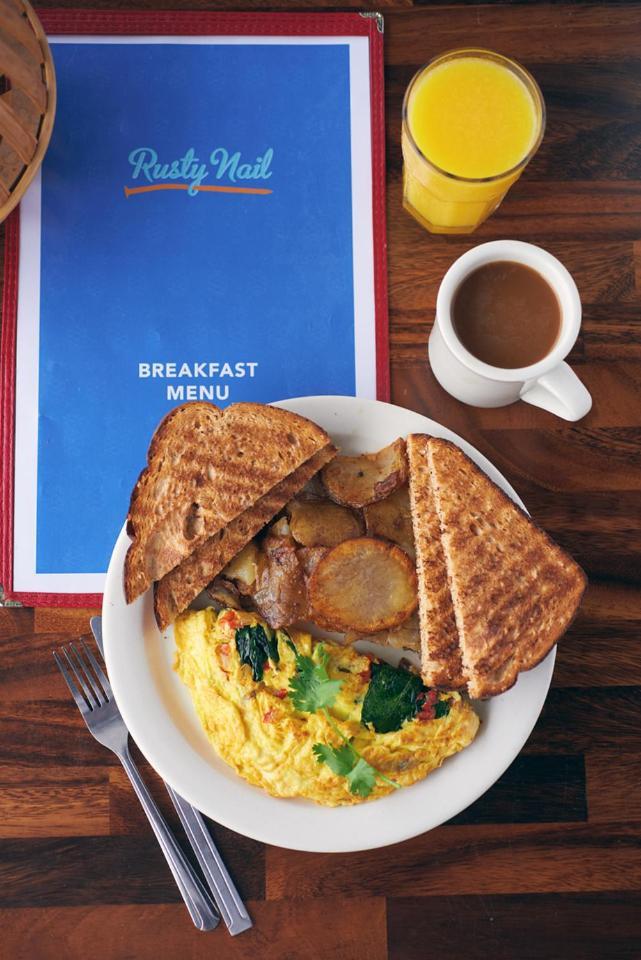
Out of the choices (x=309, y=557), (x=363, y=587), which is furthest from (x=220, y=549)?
(x=363, y=587)

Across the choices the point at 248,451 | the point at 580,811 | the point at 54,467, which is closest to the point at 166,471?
the point at 248,451

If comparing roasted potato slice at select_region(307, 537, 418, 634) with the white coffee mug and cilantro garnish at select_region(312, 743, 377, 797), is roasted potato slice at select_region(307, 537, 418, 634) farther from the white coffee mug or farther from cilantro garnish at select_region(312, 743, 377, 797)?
the white coffee mug

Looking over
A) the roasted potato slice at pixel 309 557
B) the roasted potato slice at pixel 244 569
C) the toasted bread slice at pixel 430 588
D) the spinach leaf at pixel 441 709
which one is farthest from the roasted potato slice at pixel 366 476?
the spinach leaf at pixel 441 709

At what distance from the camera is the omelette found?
198 cm

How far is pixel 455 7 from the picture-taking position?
2.29 metres

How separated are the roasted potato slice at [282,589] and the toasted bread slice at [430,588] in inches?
10.9

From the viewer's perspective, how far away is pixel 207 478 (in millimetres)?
2045

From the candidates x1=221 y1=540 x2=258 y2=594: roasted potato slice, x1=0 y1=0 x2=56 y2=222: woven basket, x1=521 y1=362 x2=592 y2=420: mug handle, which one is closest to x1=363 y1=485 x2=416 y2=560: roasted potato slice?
x1=221 y1=540 x2=258 y2=594: roasted potato slice

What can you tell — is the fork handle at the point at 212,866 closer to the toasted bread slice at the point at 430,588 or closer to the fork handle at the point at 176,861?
the fork handle at the point at 176,861

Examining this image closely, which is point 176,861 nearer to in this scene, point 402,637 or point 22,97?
point 402,637

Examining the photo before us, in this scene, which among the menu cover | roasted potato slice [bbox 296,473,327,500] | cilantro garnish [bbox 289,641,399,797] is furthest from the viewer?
the menu cover

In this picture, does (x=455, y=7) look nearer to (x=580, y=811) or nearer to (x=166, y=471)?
(x=166, y=471)

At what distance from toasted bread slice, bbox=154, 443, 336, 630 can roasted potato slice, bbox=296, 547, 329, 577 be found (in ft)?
0.40

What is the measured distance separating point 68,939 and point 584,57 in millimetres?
2620
